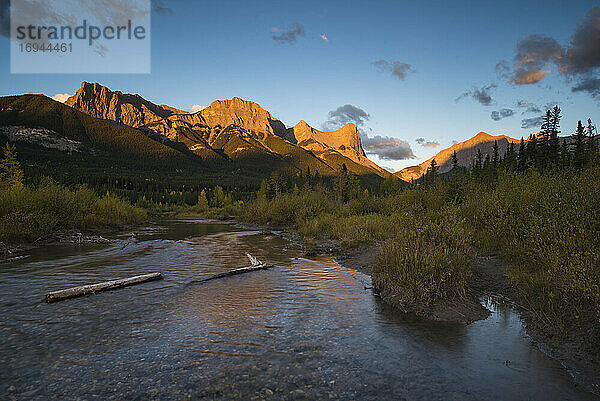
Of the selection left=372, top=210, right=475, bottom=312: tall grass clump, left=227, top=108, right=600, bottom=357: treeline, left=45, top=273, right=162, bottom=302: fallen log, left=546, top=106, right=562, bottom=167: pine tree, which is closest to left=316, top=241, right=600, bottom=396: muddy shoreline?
left=227, top=108, right=600, bottom=357: treeline

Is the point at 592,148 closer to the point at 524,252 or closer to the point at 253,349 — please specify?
the point at 524,252

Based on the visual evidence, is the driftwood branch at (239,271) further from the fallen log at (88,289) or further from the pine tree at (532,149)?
the pine tree at (532,149)

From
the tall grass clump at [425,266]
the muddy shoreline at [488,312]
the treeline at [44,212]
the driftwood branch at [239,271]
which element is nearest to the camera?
the muddy shoreline at [488,312]

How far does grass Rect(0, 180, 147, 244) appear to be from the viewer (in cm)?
1817

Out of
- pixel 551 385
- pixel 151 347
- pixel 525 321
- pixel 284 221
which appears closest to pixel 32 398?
pixel 151 347

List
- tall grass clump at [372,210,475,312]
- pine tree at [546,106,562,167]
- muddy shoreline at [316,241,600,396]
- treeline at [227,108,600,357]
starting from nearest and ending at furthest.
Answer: muddy shoreline at [316,241,600,396] < treeline at [227,108,600,357] < tall grass clump at [372,210,475,312] < pine tree at [546,106,562,167]

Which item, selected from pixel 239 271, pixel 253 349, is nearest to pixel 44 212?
pixel 239 271

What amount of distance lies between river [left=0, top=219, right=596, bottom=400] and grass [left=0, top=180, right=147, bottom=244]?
932 centimetres

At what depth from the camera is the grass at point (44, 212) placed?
1817 centimetres

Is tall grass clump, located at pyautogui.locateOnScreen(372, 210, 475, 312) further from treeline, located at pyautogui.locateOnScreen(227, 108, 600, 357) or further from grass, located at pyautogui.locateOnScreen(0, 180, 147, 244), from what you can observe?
grass, located at pyautogui.locateOnScreen(0, 180, 147, 244)

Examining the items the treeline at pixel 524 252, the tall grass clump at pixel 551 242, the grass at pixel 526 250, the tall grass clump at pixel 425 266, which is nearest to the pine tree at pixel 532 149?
the treeline at pixel 524 252

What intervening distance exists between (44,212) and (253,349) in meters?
22.5

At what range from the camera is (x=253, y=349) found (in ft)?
20.4

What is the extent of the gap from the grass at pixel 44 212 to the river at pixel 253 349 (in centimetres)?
932
